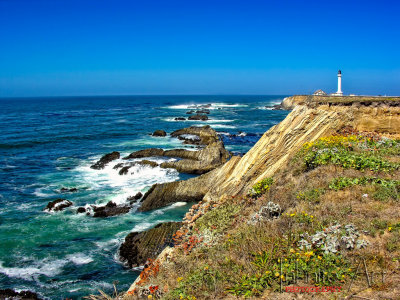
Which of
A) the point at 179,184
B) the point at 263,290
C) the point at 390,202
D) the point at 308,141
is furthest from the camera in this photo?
the point at 179,184

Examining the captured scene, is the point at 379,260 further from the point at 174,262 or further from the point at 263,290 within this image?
the point at 174,262

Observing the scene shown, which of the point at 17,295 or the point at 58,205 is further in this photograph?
the point at 58,205

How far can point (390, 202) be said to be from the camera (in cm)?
696

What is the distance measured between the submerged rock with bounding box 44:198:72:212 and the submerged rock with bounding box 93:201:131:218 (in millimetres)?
2138

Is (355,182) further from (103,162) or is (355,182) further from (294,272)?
(103,162)

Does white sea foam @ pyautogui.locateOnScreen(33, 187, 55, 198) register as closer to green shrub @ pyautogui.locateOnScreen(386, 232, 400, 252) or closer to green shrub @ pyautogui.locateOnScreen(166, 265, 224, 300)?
green shrub @ pyautogui.locateOnScreen(166, 265, 224, 300)

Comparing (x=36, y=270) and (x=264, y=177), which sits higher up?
(x=264, y=177)

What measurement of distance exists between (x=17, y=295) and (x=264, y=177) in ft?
35.8

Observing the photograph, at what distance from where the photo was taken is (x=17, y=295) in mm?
10750

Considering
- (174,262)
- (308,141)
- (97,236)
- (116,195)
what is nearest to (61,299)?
(97,236)

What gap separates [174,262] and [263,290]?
2764mm

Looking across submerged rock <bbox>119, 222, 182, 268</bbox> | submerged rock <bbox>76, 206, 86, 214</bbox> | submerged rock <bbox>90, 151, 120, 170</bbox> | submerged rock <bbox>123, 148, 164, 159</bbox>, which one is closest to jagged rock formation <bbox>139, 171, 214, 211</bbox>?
submerged rock <bbox>76, 206, 86, 214</bbox>

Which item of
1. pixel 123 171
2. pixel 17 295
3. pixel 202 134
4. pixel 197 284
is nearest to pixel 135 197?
pixel 123 171

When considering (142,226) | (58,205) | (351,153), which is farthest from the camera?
(58,205)
